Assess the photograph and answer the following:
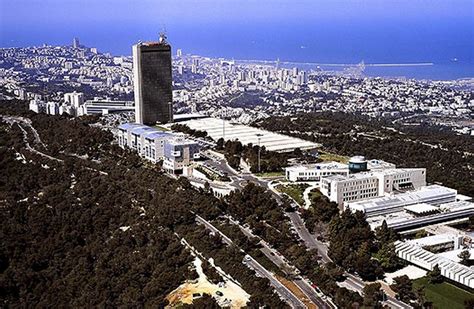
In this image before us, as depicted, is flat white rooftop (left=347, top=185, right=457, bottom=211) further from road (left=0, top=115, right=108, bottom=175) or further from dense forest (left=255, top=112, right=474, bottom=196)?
road (left=0, top=115, right=108, bottom=175)

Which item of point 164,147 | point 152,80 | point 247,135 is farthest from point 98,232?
point 152,80

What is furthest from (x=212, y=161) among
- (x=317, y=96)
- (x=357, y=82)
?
(x=357, y=82)

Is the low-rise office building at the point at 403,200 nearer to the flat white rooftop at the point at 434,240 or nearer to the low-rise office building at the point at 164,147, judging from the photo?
the flat white rooftop at the point at 434,240

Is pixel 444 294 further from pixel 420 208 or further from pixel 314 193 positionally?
pixel 314 193

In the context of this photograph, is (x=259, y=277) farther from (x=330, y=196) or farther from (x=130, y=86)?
(x=130, y=86)

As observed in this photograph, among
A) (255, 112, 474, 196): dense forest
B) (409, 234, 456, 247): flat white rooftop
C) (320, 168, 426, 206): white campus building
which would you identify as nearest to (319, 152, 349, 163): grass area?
(255, 112, 474, 196): dense forest

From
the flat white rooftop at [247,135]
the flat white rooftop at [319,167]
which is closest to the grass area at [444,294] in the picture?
the flat white rooftop at [319,167]
